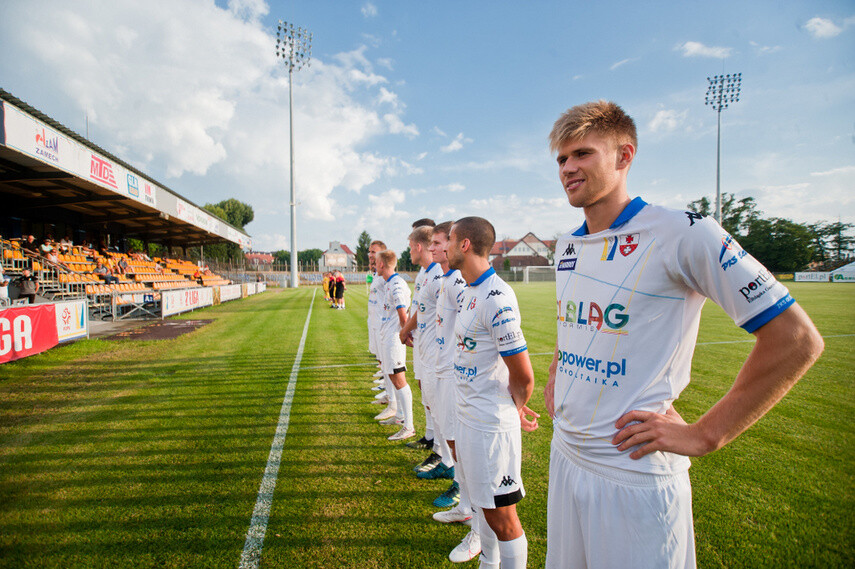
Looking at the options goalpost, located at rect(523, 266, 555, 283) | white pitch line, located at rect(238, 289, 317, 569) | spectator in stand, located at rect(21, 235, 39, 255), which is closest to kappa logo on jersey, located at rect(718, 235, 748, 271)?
white pitch line, located at rect(238, 289, 317, 569)

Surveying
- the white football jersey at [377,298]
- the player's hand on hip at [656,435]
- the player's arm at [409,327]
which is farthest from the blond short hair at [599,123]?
the white football jersey at [377,298]

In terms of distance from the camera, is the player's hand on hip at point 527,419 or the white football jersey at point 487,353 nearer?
the white football jersey at point 487,353

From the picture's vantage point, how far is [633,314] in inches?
53.4

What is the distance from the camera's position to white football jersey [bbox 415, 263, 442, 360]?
3826 millimetres

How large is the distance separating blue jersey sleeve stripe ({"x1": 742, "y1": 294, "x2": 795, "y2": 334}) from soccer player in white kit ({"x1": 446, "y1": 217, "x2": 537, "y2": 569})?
126cm

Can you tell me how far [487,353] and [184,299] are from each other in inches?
→ 786

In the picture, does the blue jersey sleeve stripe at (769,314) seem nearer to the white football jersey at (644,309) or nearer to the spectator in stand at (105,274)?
the white football jersey at (644,309)

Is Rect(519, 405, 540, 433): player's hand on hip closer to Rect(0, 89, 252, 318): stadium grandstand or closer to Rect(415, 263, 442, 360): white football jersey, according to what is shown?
Rect(415, 263, 442, 360): white football jersey

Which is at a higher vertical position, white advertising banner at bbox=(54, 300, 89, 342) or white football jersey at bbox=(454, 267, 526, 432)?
white football jersey at bbox=(454, 267, 526, 432)

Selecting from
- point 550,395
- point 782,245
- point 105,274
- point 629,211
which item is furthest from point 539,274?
point 629,211

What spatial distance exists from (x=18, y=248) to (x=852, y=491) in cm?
2198

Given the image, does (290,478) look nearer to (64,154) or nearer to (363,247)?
(64,154)

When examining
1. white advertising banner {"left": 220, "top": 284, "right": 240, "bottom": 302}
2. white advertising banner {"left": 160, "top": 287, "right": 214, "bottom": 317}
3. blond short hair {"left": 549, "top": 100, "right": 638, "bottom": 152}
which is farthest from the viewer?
white advertising banner {"left": 220, "top": 284, "right": 240, "bottom": 302}

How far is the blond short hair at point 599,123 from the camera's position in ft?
4.96
